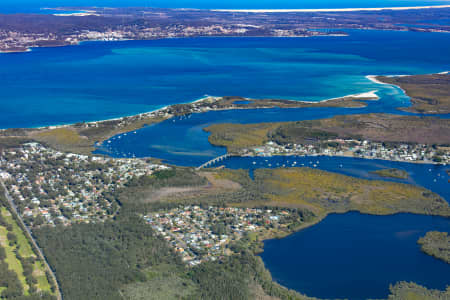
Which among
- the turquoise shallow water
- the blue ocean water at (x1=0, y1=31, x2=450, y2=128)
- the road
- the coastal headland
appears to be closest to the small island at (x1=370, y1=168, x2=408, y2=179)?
the turquoise shallow water

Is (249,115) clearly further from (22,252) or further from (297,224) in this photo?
(22,252)

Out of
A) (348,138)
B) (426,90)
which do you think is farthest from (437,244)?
(426,90)

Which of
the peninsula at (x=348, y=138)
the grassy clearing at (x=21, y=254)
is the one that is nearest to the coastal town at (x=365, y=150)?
the peninsula at (x=348, y=138)

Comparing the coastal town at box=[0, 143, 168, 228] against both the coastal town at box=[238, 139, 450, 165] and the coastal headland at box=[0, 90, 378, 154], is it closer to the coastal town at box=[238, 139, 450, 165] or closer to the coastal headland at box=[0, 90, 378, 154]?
the coastal headland at box=[0, 90, 378, 154]

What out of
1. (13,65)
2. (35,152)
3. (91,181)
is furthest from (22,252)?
(13,65)

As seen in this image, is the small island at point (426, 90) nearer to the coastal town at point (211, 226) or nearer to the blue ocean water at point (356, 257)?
the blue ocean water at point (356, 257)

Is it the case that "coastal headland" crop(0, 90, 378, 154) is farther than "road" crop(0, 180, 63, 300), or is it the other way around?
"coastal headland" crop(0, 90, 378, 154)

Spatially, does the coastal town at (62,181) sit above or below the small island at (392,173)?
below
